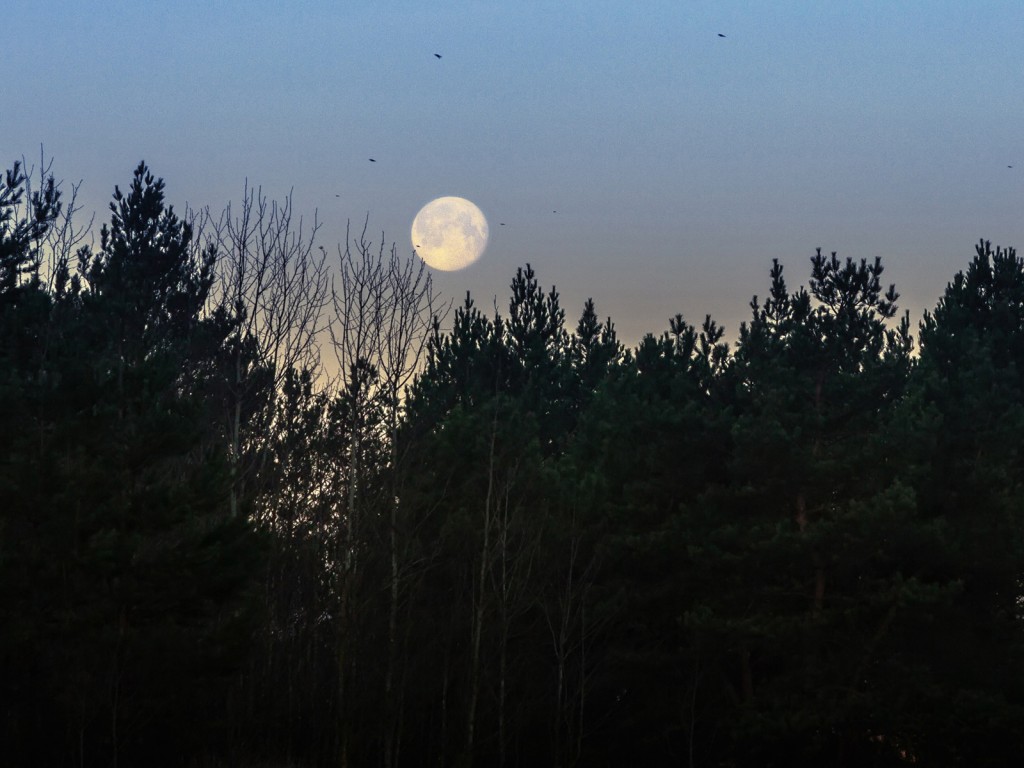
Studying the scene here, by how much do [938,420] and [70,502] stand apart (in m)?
19.7

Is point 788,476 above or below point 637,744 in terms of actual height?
above

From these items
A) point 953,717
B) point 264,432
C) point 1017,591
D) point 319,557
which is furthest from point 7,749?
point 1017,591

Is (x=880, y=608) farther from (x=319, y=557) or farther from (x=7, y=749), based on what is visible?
(x=7, y=749)

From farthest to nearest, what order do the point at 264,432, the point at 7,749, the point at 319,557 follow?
the point at 264,432 < the point at 319,557 < the point at 7,749

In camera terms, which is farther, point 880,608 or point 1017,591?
point 1017,591

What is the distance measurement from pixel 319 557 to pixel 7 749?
361 inches

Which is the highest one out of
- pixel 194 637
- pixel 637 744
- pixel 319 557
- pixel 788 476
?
pixel 788 476

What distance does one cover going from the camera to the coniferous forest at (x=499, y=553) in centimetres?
2208

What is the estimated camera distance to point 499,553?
2864 cm

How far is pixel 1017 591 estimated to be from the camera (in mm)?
31109

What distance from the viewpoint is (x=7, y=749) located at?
20.9 meters

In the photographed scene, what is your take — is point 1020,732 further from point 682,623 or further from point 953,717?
point 682,623

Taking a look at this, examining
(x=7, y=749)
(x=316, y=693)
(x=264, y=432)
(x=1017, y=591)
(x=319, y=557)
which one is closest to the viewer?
(x=7, y=749)

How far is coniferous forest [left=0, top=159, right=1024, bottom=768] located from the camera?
22078 millimetres
